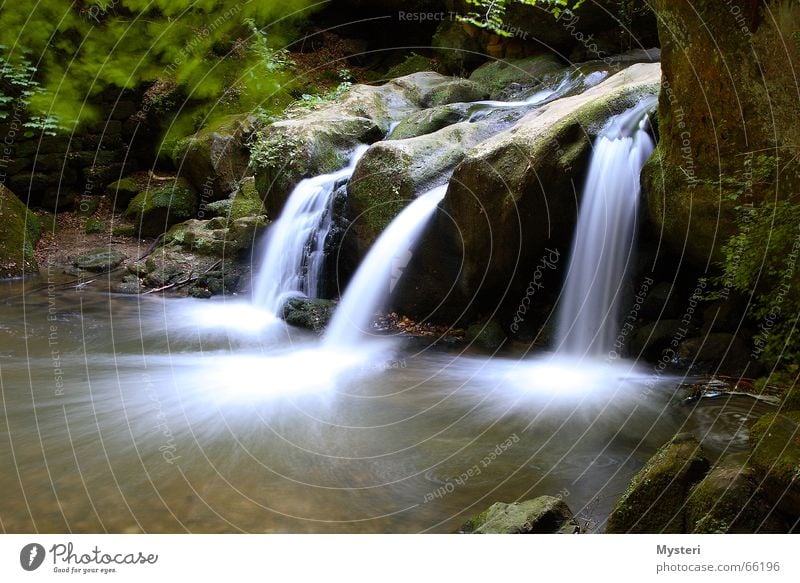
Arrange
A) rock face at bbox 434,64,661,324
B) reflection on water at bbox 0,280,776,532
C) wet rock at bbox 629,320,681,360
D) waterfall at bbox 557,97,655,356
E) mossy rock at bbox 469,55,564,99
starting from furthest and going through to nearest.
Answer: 1. mossy rock at bbox 469,55,564,99
2. rock face at bbox 434,64,661,324
3. waterfall at bbox 557,97,655,356
4. wet rock at bbox 629,320,681,360
5. reflection on water at bbox 0,280,776,532

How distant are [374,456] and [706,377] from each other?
3.48 metres

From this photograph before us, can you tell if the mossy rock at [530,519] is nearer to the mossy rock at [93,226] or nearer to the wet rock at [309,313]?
the wet rock at [309,313]

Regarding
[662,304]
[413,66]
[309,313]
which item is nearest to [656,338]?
[662,304]

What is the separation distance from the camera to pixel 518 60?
44.3 feet

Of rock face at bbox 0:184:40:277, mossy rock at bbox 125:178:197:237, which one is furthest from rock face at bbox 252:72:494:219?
rock face at bbox 0:184:40:277

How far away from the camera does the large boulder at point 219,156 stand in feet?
43.1

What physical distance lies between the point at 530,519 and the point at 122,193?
14.5 metres

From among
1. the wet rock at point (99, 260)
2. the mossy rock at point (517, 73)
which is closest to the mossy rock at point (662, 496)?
the mossy rock at point (517, 73)

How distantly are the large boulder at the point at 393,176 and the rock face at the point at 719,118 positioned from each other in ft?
9.99

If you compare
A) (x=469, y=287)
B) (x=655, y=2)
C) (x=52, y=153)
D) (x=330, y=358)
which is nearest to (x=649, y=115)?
(x=655, y=2)

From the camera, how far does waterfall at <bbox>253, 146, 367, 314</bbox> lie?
32.1 ft

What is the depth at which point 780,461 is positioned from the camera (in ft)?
9.65

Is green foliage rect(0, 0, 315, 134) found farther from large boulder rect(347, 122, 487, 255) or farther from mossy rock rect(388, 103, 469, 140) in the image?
large boulder rect(347, 122, 487, 255)

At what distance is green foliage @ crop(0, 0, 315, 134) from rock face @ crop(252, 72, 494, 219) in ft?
10.9
